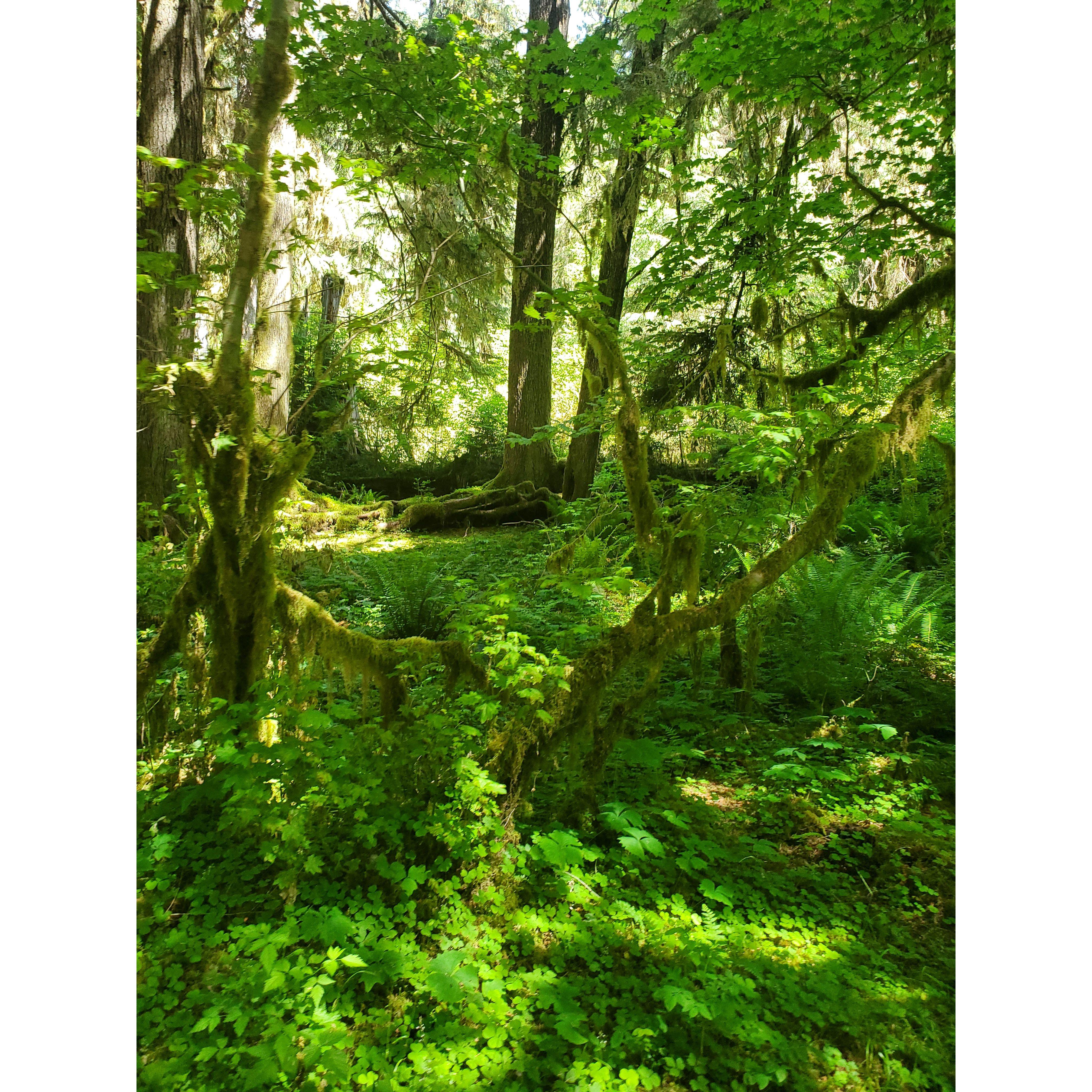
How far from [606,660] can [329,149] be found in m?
9.43

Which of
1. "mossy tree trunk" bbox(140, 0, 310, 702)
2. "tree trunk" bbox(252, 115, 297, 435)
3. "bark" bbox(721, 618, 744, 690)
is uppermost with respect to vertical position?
"tree trunk" bbox(252, 115, 297, 435)

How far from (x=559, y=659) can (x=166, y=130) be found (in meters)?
5.90

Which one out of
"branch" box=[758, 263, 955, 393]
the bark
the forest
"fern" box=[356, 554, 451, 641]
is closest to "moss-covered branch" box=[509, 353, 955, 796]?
the forest

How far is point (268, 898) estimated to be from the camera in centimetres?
210

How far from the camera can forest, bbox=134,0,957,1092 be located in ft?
5.81

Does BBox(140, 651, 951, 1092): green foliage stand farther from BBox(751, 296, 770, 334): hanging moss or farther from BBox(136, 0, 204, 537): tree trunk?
BBox(751, 296, 770, 334): hanging moss

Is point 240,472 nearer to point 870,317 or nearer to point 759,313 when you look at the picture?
point 870,317

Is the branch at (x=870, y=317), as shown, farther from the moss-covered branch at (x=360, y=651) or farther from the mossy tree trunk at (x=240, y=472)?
the mossy tree trunk at (x=240, y=472)

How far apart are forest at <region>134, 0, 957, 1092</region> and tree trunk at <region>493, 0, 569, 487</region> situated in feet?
6.31

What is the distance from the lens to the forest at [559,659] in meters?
1.77

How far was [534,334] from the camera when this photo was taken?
340 inches

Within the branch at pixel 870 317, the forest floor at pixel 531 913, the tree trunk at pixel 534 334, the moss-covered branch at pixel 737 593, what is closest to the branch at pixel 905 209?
the branch at pixel 870 317

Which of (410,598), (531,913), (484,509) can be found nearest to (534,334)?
(484,509)
